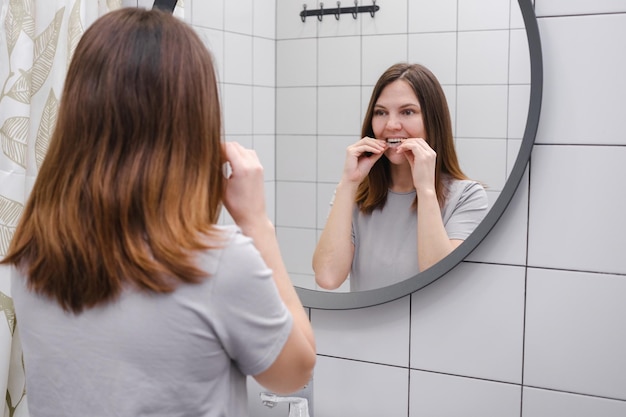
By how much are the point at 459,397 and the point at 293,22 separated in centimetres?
81

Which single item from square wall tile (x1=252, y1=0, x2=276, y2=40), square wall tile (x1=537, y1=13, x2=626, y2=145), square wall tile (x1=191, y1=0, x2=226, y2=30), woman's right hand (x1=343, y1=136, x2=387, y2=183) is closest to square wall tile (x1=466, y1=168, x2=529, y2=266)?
A: square wall tile (x1=537, y1=13, x2=626, y2=145)

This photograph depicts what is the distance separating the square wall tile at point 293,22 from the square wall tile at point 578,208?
50 cm

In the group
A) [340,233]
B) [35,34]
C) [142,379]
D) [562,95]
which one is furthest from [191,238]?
[35,34]

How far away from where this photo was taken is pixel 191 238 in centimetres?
78

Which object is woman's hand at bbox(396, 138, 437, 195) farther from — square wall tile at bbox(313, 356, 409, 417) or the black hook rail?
square wall tile at bbox(313, 356, 409, 417)

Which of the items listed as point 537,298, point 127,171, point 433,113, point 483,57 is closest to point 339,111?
point 433,113

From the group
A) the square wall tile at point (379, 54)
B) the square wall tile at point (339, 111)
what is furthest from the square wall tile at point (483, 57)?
the square wall tile at point (339, 111)

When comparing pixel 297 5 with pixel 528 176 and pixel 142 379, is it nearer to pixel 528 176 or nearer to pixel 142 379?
pixel 528 176

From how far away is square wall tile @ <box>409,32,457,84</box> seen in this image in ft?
4.12

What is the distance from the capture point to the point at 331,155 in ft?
4.57

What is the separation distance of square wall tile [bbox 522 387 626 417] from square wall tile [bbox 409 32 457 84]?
59cm

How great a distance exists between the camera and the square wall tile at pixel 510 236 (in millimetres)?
1248

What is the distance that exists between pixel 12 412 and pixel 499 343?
103 centimetres

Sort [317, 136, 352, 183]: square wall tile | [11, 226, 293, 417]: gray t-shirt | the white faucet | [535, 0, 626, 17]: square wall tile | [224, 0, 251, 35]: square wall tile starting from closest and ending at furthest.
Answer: [11, 226, 293, 417]: gray t-shirt
[535, 0, 626, 17]: square wall tile
the white faucet
[317, 136, 352, 183]: square wall tile
[224, 0, 251, 35]: square wall tile
